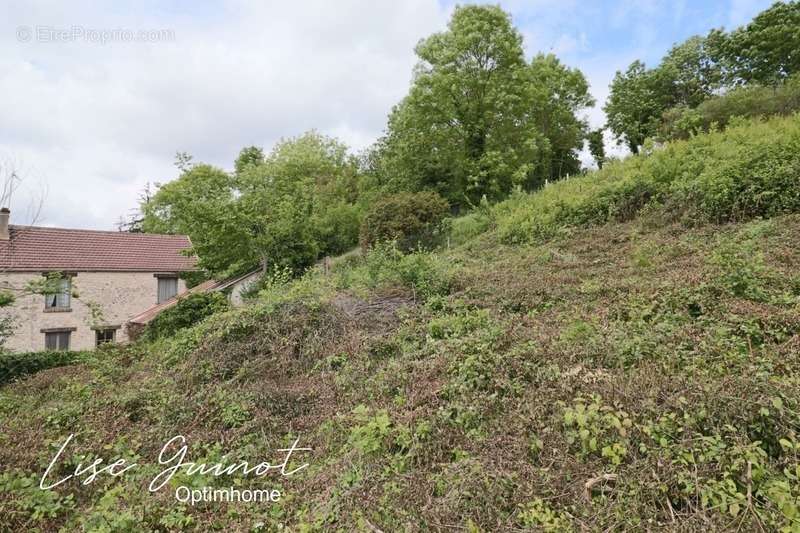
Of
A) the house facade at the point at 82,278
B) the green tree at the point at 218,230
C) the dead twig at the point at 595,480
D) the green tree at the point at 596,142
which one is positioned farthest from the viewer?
the green tree at the point at 596,142

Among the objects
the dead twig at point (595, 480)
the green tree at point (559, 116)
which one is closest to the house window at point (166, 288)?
the green tree at point (559, 116)

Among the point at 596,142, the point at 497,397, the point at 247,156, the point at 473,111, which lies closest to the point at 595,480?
the point at 497,397

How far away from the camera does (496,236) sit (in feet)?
36.0

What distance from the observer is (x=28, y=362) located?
40.0 feet

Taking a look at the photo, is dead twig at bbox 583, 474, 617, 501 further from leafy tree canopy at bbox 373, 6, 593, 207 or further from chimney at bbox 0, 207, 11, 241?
chimney at bbox 0, 207, 11, 241

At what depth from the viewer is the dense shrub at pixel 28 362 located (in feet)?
38.3

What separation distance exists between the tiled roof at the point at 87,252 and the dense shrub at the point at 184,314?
22.9 ft

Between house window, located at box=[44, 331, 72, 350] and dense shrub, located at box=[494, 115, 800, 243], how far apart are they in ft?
57.1

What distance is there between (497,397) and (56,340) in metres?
19.3

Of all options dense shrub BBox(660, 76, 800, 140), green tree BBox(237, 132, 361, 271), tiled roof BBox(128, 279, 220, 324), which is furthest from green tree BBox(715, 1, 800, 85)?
tiled roof BBox(128, 279, 220, 324)

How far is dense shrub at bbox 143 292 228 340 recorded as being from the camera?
12.2 metres

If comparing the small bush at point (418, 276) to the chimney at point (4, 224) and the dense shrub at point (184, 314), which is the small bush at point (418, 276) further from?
the chimney at point (4, 224)

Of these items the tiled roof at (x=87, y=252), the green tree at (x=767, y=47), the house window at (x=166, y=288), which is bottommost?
the house window at (x=166, y=288)

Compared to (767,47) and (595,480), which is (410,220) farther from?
(767,47)
